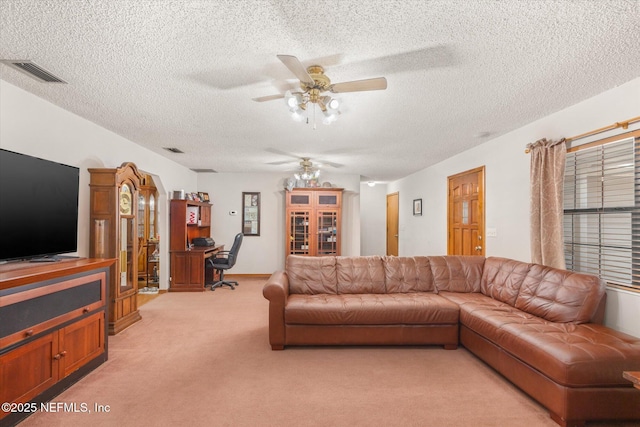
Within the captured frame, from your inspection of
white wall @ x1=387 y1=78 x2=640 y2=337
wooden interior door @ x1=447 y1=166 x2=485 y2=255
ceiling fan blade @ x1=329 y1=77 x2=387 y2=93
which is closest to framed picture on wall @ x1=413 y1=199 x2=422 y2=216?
white wall @ x1=387 y1=78 x2=640 y2=337

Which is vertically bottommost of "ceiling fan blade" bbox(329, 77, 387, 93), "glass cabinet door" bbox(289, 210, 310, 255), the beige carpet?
the beige carpet

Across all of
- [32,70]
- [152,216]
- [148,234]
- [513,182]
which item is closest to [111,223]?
[32,70]

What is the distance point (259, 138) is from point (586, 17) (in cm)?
341

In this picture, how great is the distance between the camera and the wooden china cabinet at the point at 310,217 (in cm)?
698

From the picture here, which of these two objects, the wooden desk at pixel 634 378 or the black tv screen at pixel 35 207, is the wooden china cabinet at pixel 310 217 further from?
the wooden desk at pixel 634 378

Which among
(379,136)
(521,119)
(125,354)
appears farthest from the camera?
(379,136)

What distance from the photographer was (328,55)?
84.2 inches

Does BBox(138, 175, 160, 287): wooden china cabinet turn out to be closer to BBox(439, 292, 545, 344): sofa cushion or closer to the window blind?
BBox(439, 292, 545, 344): sofa cushion

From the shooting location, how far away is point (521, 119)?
345 centimetres

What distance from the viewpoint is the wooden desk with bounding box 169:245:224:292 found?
5875mm

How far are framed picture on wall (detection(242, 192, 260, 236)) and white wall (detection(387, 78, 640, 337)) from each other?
11.7 ft

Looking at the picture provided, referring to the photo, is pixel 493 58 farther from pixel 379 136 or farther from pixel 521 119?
pixel 379 136

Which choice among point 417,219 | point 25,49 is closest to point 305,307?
point 25,49

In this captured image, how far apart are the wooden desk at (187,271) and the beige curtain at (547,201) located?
5.20 meters
